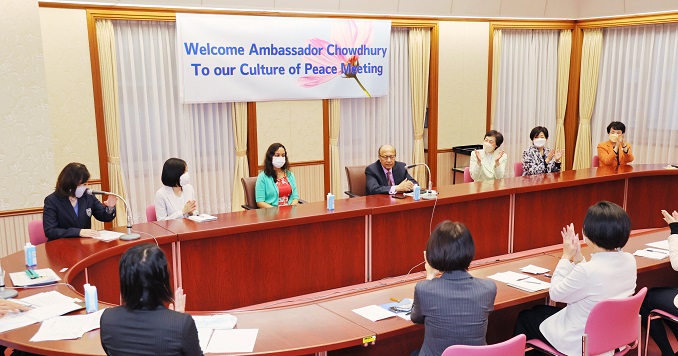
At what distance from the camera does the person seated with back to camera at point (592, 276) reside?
10.1ft

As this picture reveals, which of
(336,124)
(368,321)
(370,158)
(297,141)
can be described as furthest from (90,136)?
(368,321)

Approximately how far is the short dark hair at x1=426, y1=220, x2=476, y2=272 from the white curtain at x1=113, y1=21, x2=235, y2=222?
4.35 m

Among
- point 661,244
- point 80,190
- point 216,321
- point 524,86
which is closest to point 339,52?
point 524,86

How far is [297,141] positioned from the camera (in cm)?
718

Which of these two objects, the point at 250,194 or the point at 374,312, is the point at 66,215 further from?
the point at 374,312

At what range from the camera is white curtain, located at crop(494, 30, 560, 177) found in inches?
338

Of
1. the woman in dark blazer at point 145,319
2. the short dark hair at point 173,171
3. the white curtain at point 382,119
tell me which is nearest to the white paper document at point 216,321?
the woman in dark blazer at point 145,319

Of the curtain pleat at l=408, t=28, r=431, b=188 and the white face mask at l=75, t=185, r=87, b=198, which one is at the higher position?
the curtain pleat at l=408, t=28, r=431, b=188

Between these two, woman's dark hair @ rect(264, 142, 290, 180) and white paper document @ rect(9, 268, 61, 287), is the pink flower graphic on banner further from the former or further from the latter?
white paper document @ rect(9, 268, 61, 287)

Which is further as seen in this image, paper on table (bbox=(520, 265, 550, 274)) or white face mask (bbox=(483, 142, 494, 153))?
white face mask (bbox=(483, 142, 494, 153))

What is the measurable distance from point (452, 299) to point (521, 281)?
3.46 ft

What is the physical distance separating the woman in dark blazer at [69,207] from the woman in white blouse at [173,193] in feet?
2.07

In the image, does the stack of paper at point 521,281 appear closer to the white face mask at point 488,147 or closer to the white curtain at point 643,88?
the white face mask at point 488,147

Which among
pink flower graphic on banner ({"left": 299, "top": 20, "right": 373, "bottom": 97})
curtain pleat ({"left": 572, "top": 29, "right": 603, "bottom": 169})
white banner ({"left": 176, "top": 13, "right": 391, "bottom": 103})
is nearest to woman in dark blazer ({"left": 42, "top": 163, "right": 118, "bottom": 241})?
white banner ({"left": 176, "top": 13, "right": 391, "bottom": 103})
